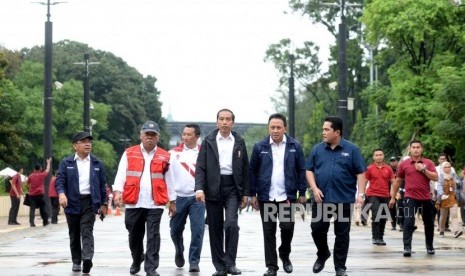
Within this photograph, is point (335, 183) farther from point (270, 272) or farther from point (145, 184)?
point (145, 184)

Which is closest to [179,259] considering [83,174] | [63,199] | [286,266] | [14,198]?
[83,174]

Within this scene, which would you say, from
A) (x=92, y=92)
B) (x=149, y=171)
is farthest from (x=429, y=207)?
(x=92, y=92)

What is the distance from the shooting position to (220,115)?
52.7ft

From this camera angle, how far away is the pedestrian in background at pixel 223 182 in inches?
624

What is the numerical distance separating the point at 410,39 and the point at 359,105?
34.4 metres

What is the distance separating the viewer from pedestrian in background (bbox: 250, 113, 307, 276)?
1566 cm

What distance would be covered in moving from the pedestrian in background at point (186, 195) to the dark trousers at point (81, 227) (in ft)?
3.88

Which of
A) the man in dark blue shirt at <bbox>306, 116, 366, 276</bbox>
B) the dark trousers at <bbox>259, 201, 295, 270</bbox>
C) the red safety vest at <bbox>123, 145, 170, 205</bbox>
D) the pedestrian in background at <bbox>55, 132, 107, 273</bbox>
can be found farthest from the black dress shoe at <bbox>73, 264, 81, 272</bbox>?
the man in dark blue shirt at <bbox>306, 116, 366, 276</bbox>

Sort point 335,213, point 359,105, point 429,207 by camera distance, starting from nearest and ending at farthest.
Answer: point 335,213 < point 429,207 < point 359,105

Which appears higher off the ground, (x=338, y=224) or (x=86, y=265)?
(x=338, y=224)

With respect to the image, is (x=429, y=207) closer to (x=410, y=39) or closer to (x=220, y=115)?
(x=220, y=115)

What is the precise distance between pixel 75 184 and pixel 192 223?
65.1 inches

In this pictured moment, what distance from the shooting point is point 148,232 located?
16062 millimetres

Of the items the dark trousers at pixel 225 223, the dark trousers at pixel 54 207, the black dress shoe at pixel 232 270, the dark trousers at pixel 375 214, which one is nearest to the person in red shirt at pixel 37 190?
the dark trousers at pixel 54 207
